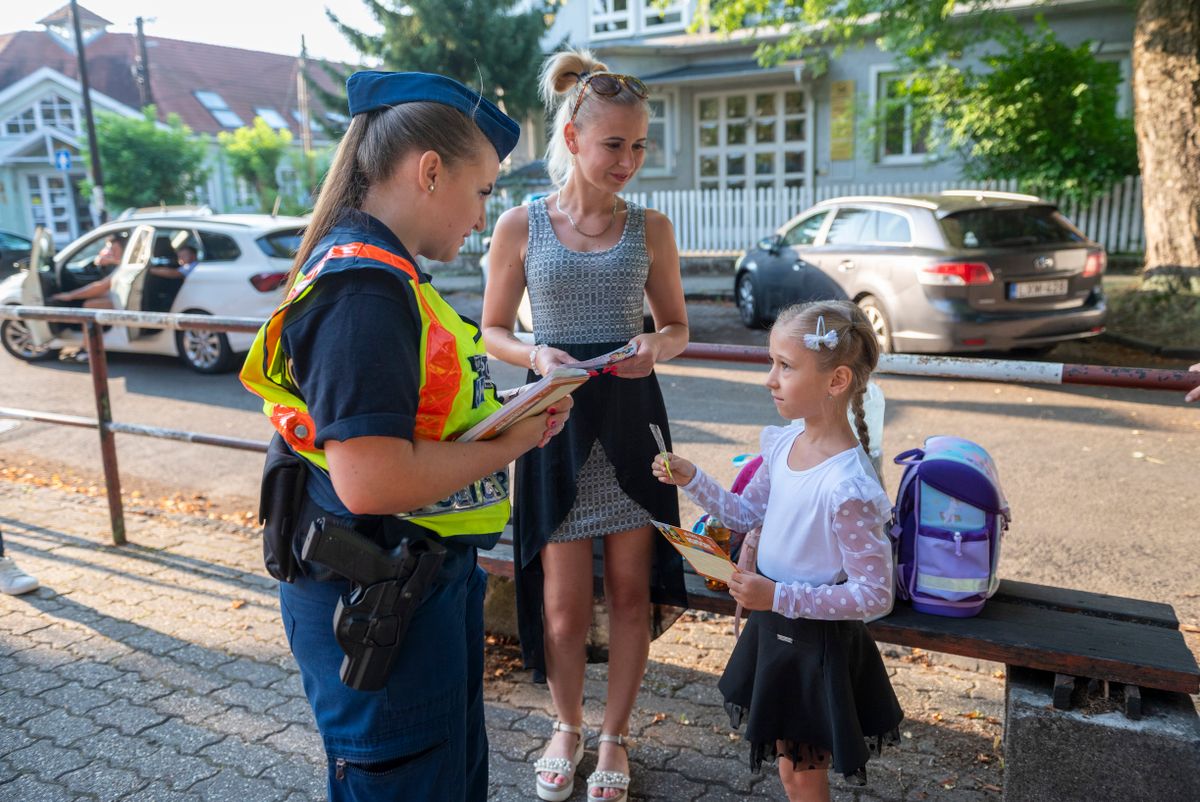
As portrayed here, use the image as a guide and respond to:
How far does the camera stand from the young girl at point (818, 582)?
84.3 inches

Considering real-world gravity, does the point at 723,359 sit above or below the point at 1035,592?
above

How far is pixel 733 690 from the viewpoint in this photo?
7.78 ft

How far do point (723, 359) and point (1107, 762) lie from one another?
157 cm

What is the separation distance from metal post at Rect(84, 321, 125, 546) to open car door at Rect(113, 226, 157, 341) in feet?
18.6

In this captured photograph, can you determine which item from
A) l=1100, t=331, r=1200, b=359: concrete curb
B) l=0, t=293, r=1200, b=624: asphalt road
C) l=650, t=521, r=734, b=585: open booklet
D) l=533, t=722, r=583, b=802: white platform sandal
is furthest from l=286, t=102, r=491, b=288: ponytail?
l=1100, t=331, r=1200, b=359: concrete curb

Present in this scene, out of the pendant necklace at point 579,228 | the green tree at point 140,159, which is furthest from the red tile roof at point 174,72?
the pendant necklace at point 579,228

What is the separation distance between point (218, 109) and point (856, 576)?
4627cm

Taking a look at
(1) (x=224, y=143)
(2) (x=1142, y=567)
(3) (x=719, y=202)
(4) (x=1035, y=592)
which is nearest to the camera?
(4) (x=1035, y=592)

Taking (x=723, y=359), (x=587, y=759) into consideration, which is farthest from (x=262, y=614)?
(x=723, y=359)

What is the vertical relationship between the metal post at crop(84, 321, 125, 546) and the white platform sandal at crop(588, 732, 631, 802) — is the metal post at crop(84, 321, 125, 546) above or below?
above

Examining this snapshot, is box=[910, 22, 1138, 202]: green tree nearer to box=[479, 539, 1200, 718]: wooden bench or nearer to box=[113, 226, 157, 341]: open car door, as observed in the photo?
box=[113, 226, 157, 341]: open car door

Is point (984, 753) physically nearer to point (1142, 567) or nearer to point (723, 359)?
point (723, 359)

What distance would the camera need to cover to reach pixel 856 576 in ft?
7.02

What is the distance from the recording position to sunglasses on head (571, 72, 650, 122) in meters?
2.57
